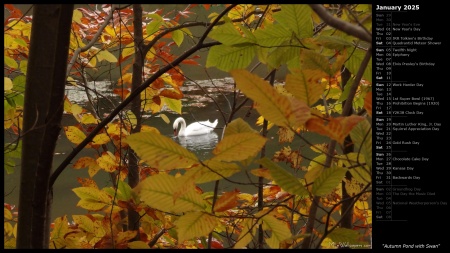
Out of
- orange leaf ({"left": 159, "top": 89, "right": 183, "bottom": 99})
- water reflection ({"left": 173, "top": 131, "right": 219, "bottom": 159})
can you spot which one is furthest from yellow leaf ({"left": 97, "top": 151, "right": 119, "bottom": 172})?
water reflection ({"left": 173, "top": 131, "right": 219, "bottom": 159})

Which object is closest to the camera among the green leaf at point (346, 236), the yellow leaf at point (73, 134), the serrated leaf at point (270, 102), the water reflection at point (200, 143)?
the serrated leaf at point (270, 102)

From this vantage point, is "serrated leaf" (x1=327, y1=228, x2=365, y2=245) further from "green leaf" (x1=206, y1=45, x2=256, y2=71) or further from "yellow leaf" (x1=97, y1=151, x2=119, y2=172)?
"yellow leaf" (x1=97, y1=151, x2=119, y2=172)

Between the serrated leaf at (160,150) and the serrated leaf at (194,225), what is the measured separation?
94 mm

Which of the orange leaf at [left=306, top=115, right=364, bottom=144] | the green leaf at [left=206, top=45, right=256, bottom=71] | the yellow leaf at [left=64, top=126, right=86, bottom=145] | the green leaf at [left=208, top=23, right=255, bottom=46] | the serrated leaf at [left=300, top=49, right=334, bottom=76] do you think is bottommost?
the orange leaf at [left=306, top=115, right=364, bottom=144]

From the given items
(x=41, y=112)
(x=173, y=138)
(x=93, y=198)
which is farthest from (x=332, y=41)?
(x=173, y=138)

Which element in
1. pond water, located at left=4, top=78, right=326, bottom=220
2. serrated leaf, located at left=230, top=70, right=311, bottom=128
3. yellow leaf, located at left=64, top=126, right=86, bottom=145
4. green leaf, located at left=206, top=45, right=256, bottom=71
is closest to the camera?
serrated leaf, located at left=230, top=70, right=311, bottom=128

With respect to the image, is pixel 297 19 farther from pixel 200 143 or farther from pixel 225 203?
pixel 200 143

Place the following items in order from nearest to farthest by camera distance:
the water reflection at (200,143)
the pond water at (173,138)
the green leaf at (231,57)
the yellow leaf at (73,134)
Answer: the green leaf at (231,57)
the yellow leaf at (73,134)
the pond water at (173,138)
the water reflection at (200,143)

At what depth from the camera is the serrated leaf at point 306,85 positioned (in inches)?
20.0

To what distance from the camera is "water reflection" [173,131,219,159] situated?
5688 mm

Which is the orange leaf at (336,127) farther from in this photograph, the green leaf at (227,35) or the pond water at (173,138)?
the pond water at (173,138)

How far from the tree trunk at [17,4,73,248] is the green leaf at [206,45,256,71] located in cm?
22

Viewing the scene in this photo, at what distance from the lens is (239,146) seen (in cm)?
47

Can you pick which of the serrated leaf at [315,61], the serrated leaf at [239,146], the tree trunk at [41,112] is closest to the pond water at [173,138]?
the tree trunk at [41,112]
